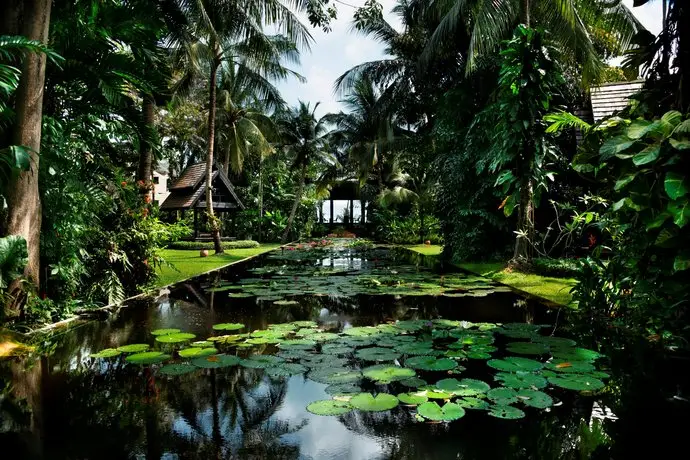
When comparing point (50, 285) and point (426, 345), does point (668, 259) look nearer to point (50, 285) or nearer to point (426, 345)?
point (426, 345)

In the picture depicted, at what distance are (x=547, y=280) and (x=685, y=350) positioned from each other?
4.96 m

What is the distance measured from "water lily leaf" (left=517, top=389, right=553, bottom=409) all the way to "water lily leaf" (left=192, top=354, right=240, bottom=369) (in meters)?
2.37

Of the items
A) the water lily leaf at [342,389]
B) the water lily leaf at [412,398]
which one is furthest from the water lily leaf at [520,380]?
the water lily leaf at [342,389]

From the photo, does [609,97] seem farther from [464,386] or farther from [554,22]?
[464,386]

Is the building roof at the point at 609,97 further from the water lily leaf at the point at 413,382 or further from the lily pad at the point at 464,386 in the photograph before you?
the water lily leaf at the point at 413,382

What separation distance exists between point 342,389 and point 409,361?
0.87 meters

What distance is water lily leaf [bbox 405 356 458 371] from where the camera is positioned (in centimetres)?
388

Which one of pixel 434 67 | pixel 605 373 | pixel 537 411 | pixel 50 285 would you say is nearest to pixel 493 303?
pixel 605 373

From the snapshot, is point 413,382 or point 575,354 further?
point 575,354

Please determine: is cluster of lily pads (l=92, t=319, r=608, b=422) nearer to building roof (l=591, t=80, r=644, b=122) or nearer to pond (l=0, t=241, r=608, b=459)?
pond (l=0, t=241, r=608, b=459)

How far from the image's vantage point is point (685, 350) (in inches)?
166

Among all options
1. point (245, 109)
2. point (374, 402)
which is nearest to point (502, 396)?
A: point (374, 402)

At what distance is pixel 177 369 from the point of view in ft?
12.9

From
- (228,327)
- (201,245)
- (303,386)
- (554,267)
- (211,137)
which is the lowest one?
(303,386)
